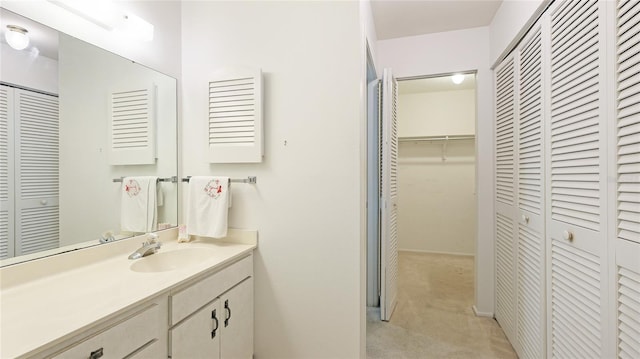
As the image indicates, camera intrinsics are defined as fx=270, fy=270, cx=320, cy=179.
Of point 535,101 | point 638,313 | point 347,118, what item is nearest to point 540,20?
point 535,101

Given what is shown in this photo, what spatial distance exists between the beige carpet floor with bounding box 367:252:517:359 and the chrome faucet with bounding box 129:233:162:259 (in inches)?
62.3

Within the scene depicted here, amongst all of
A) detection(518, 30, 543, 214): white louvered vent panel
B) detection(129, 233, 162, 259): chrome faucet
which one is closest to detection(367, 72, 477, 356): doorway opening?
detection(518, 30, 543, 214): white louvered vent panel

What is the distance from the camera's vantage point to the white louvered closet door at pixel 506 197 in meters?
1.96

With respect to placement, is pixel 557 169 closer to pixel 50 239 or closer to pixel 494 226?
pixel 494 226

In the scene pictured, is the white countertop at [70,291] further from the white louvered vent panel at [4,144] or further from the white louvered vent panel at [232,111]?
the white louvered vent panel at [232,111]

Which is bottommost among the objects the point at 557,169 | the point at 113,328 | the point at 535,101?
the point at 113,328

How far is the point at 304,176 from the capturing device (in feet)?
5.41

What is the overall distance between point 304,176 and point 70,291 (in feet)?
3.75

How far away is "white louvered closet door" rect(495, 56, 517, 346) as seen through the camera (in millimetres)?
1958

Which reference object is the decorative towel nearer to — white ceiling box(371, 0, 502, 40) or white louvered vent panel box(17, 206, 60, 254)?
white louvered vent panel box(17, 206, 60, 254)

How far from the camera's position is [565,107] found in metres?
1.33

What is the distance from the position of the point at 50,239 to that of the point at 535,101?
8.66ft

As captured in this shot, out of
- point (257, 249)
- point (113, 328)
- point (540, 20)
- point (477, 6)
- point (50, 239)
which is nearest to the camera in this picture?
point (113, 328)

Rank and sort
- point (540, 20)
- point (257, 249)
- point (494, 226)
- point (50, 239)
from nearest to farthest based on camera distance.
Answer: point (50, 239) → point (540, 20) → point (257, 249) → point (494, 226)
